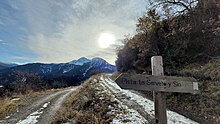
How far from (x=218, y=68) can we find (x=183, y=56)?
21.7 feet

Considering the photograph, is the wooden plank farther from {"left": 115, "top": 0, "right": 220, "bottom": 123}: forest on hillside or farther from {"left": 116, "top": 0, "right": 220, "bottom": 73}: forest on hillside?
{"left": 116, "top": 0, "right": 220, "bottom": 73}: forest on hillside

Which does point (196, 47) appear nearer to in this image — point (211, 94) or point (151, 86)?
point (211, 94)

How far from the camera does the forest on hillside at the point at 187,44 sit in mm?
10252

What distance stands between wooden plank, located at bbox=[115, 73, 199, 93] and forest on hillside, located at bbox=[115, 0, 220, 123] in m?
6.00

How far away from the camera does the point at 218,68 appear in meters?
12.4

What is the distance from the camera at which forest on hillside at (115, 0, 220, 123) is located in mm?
10252

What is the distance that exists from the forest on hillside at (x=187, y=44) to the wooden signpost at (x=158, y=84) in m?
6.03

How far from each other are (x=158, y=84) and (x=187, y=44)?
17.5m


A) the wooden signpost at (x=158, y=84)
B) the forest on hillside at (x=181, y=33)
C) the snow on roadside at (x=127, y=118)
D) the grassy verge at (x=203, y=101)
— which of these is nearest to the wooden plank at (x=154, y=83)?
A: the wooden signpost at (x=158, y=84)

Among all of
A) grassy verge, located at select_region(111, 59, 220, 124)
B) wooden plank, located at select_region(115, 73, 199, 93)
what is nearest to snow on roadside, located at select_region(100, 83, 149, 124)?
grassy verge, located at select_region(111, 59, 220, 124)

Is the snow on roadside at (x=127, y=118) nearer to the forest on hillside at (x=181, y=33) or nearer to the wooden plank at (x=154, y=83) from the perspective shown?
the wooden plank at (x=154, y=83)

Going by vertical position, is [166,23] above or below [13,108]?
above

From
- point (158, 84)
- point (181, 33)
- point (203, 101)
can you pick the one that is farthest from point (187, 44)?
point (158, 84)

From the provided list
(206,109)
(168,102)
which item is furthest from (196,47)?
(206,109)
